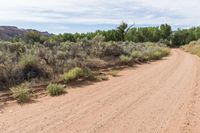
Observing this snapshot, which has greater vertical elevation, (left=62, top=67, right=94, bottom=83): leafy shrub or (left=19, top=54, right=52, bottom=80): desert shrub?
(left=19, top=54, right=52, bottom=80): desert shrub

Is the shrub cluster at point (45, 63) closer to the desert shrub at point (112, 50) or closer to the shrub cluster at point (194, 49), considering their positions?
the desert shrub at point (112, 50)

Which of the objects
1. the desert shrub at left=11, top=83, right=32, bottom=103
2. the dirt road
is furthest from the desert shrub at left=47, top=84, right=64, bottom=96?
the desert shrub at left=11, top=83, right=32, bottom=103

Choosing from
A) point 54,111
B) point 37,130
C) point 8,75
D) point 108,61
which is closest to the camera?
point 37,130

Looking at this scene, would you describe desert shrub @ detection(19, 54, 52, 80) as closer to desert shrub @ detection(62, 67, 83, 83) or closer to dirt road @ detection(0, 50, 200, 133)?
desert shrub @ detection(62, 67, 83, 83)

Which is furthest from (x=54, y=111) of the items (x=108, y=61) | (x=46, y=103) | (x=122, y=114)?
(x=108, y=61)

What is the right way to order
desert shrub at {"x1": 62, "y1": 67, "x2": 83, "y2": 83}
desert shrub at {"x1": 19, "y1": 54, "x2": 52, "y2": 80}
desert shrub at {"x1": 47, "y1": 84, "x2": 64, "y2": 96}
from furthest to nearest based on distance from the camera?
desert shrub at {"x1": 62, "y1": 67, "x2": 83, "y2": 83}
desert shrub at {"x1": 19, "y1": 54, "x2": 52, "y2": 80}
desert shrub at {"x1": 47, "y1": 84, "x2": 64, "y2": 96}

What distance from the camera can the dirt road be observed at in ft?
29.0

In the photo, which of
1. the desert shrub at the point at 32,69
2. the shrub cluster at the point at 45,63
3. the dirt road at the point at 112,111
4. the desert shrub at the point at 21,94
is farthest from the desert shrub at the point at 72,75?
the desert shrub at the point at 21,94

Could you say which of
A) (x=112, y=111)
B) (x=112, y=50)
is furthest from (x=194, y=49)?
(x=112, y=111)

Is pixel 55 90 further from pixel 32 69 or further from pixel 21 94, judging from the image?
pixel 32 69

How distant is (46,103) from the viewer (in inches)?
469

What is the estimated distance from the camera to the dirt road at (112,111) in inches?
348

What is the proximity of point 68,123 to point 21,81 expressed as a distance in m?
6.92

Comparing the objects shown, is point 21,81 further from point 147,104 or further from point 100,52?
point 100,52
